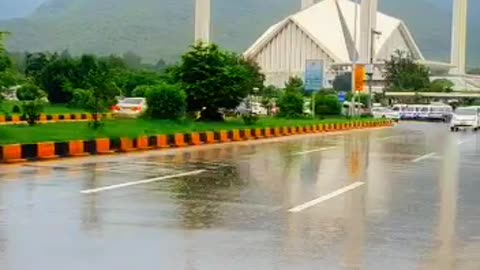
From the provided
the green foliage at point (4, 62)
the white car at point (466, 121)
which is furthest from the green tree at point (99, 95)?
the white car at point (466, 121)

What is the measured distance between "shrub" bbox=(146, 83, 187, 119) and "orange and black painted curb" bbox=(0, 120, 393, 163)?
2329mm

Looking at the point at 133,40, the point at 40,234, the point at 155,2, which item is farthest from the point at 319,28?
the point at 40,234

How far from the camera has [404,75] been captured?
292 feet

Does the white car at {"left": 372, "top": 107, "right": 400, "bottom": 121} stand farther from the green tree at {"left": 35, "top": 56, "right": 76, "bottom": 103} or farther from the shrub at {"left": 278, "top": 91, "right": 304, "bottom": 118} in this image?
the green tree at {"left": 35, "top": 56, "right": 76, "bottom": 103}

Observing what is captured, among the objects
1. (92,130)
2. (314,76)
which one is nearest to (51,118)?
(92,130)

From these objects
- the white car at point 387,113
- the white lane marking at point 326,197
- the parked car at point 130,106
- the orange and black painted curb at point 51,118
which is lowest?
the white car at point 387,113

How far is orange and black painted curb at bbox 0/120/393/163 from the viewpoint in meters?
15.9

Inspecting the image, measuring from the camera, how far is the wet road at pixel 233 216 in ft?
21.8

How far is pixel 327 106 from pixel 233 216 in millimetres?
43958

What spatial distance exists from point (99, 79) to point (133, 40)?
105 meters

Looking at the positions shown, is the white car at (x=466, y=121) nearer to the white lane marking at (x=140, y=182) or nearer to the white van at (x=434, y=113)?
the white van at (x=434, y=113)

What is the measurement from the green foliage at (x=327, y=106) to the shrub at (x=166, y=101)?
2455 cm

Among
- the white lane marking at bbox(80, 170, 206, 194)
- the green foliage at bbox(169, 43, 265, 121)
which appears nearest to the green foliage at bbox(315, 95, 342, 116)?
the green foliage at bbox(169, 43, 265, 121)

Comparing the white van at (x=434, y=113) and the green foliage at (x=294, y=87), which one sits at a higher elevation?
the green foliage at (x=294, y=87)
